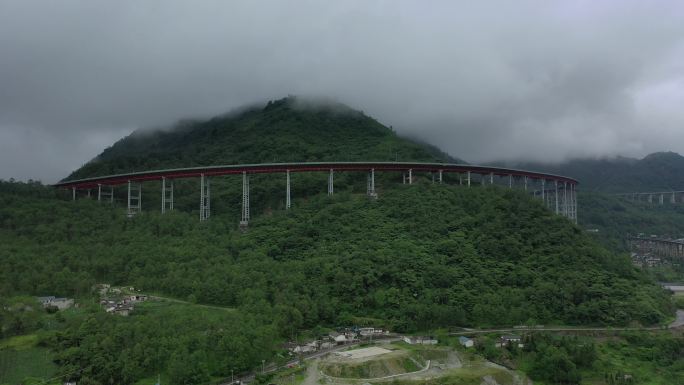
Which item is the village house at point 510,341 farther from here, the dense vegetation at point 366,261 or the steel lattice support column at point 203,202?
the steel lattice support column at point 203,202

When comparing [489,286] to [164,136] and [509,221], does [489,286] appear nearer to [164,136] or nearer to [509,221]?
[509,221]

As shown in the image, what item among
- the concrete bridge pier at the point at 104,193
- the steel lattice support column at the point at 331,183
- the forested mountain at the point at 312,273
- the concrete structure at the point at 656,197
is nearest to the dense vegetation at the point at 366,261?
the forested mountain at the point at 312,273

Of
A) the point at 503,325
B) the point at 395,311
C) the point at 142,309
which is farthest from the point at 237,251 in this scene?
the point at 503,325

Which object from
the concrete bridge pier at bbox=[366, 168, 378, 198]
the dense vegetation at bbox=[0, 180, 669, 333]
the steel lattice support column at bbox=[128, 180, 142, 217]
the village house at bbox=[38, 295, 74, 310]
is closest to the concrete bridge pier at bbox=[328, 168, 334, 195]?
the dense vegetation at bbox=[0, 180, 669, 333]

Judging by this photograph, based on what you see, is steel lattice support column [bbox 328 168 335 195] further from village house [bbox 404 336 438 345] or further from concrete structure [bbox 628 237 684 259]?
concrete structure [bbox 628 237 684 259]

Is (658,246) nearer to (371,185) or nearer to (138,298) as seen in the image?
(371,185)
